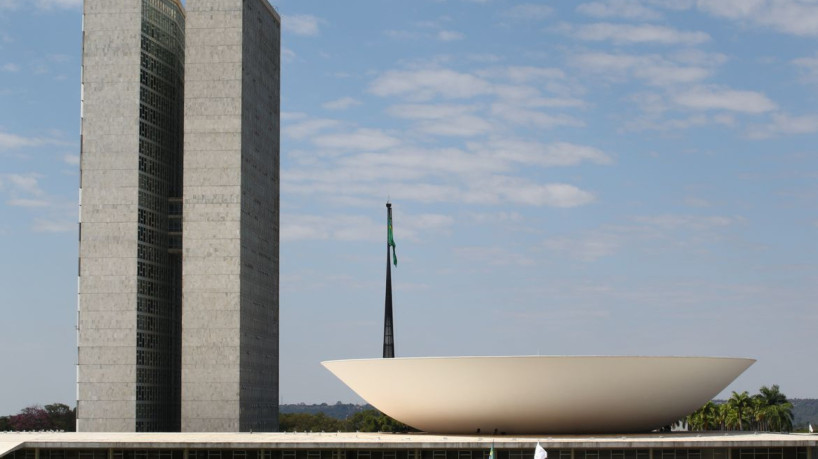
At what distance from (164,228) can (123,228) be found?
606 centimetres

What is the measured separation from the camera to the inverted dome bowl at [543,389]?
2904 inches

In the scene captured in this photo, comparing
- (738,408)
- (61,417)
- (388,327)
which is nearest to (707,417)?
(738,408)

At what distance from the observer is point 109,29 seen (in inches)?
4144

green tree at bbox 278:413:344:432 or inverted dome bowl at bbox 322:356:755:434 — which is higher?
→ inverted dome bowl at bbox 322:356:755:434

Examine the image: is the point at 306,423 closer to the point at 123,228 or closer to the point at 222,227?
the point at 222,227

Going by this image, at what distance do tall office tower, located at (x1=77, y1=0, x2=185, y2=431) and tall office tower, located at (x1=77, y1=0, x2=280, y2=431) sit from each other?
0.33ft

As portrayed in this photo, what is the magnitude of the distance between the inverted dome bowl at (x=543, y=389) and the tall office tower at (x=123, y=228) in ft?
98.3

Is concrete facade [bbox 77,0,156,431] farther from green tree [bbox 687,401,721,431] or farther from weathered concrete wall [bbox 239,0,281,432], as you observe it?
green tree [bbox 687,401,721,431]

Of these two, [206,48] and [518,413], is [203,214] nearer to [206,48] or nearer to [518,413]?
[206,48]

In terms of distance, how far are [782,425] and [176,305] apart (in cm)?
6554

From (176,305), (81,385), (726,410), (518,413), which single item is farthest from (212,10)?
(726,410)

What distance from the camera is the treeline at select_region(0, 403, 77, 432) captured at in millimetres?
153750

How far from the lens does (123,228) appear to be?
10325cm

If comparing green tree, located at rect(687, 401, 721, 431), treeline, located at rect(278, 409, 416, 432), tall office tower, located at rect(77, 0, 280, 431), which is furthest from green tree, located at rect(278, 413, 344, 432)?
tall office tower, located at rect(77, 0, 280, 431)
